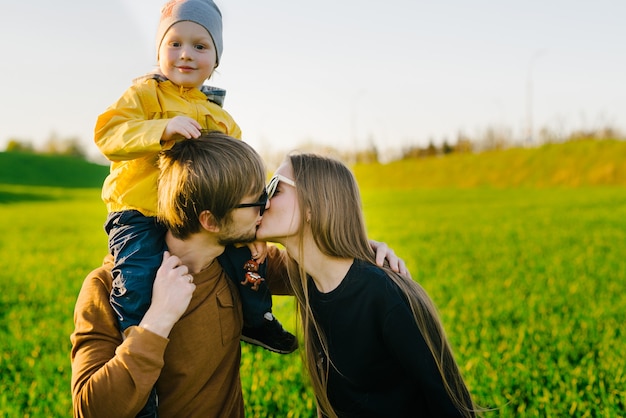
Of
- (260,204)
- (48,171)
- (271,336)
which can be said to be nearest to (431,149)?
(48,171)

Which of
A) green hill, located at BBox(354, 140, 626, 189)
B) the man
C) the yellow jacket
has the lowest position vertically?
green hill, located at BBox(354, 140, 626, 189)

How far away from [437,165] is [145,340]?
44390 millimetres

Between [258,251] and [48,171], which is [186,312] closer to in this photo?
[258,251]

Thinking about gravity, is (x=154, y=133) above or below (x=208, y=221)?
above

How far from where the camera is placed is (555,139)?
5147 centimetres

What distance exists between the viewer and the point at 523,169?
1532 inches

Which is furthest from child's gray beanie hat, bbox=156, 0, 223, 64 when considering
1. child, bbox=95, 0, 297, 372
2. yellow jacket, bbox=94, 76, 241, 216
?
yellow jacket, bbox=94, 76, 241, 216

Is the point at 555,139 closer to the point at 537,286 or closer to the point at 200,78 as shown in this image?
the point at 537,286

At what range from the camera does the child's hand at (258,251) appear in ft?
8.85

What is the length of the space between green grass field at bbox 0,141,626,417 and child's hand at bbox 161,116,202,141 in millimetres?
2147

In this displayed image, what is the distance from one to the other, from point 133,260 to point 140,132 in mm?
489

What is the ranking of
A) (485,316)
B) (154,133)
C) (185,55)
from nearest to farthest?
(154,133) → (185,55) → (485,316)

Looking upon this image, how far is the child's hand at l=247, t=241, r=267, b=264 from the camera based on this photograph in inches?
106

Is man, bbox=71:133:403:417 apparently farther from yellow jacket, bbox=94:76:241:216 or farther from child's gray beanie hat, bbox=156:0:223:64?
child's gray beanie hat, bbox=156:0:223:64
